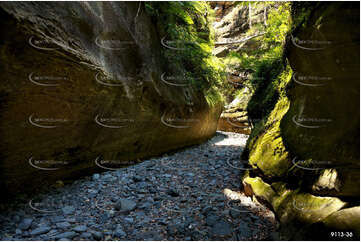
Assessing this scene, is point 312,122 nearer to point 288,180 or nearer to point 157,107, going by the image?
point 288,180

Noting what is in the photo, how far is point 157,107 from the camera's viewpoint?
6535 mm

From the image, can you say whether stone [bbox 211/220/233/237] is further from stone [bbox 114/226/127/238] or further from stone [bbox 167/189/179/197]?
stone [bbox 114/226/127/238]

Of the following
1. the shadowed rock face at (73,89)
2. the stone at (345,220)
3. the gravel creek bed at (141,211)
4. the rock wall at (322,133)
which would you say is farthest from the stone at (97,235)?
the stone at (345,220)

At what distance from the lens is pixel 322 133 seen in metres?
2.94

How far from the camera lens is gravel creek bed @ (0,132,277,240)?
10.2ft

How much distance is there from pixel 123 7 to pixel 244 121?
1482cm

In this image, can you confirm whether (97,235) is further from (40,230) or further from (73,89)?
(73,89)

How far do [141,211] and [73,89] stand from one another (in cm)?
295

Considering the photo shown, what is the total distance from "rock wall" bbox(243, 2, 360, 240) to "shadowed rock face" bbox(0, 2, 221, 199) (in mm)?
3985

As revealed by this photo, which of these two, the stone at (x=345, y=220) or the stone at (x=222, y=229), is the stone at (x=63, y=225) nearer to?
the stone at (x=222, y=229)

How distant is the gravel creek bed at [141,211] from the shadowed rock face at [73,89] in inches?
25.0

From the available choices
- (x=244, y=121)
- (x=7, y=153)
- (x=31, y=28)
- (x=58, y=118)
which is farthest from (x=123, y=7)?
(x=244, y=121)

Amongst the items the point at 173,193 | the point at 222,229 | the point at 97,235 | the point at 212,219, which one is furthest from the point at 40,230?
the point at 222,229

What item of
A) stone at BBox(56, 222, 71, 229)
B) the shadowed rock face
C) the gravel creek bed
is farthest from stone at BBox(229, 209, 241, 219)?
the shadowed rock face
